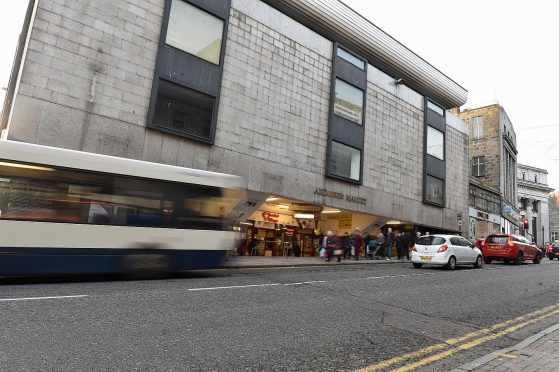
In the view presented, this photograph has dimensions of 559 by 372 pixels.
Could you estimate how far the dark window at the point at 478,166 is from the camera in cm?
4269

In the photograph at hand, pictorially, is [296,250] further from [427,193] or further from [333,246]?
[427,193]

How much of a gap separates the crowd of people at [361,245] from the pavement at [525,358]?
538 inches

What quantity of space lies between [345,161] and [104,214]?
1623 centimetres

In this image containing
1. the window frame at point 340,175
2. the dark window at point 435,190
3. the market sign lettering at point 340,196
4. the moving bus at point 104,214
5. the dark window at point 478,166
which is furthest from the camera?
the dark window at point 478,166

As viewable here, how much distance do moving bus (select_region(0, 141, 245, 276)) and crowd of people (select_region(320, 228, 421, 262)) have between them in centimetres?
904

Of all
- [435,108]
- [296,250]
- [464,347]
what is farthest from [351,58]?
[464,347]

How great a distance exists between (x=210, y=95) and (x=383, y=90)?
14014mm

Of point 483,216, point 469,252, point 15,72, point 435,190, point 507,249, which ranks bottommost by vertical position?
point 469,252

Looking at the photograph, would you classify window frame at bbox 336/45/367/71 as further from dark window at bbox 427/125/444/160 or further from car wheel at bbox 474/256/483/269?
car wheel at bbox 474/256/483/269

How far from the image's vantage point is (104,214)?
899 cm

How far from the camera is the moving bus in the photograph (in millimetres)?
8047

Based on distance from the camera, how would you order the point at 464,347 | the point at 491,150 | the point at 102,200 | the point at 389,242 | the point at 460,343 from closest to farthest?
the point at 464,347
the point at 460,343
the point at 102,200
the point at 389,242
the point at 491,150

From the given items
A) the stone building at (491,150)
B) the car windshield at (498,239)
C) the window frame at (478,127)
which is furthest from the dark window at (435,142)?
the window frame at (478,127)

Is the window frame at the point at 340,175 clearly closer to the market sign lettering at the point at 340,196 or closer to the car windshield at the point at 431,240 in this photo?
the market sign lettering at the point at 340,196
